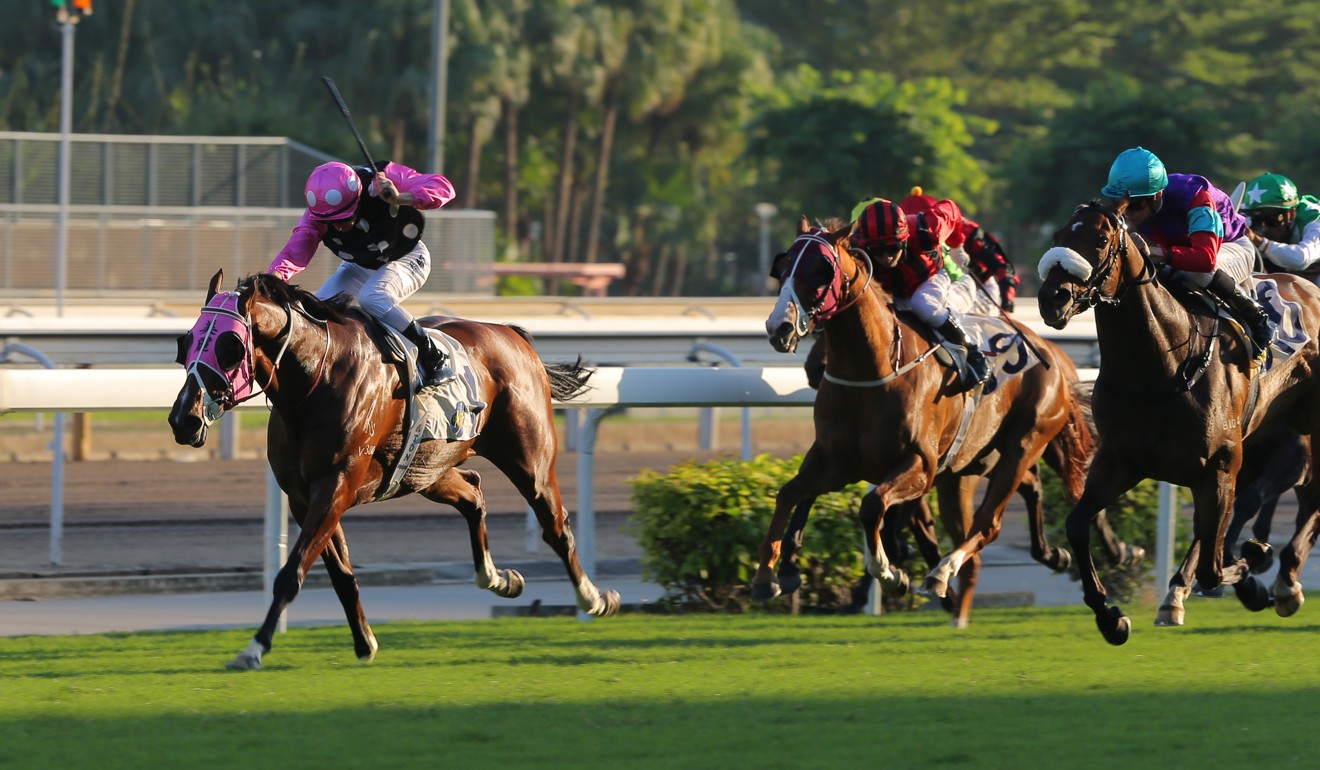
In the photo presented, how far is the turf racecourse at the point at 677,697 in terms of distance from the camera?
16.5 ft

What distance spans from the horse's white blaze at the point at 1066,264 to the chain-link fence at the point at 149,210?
1405cm

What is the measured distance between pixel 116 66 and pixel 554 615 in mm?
28414

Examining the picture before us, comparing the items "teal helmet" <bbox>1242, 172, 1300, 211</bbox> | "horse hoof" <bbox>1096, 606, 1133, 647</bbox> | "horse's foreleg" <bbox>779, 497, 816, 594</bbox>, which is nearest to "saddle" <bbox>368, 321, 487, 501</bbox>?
"horse's foreleg" <bbox>779, 497, 816, 594</bbox>

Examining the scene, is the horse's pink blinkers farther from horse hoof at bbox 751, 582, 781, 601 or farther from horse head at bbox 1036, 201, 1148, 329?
horse head at bbox 1036, 201, 1148, 329

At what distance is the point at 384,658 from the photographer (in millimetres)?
6816

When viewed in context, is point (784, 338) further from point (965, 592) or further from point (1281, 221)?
point (1281, 221)

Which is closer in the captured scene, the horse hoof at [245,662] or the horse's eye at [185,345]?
the horse's eye at [185,345]

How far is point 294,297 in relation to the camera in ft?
21.1

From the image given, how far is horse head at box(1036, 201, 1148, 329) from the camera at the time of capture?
20.8 ft

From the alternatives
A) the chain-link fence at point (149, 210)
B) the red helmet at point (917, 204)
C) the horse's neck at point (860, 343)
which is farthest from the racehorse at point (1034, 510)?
the chain-link fence at point (149, 210)

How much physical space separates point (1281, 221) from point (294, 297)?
4372 mm

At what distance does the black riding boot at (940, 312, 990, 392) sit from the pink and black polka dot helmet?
2428mm

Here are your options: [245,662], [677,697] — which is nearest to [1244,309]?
[677,697]

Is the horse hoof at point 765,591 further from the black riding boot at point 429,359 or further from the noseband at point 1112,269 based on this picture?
the noseband at point 1112,269
